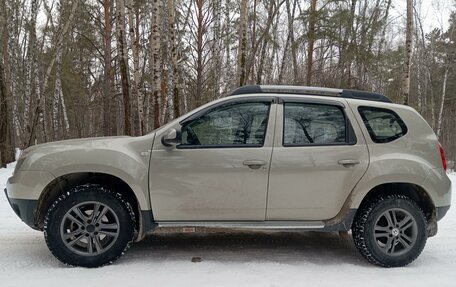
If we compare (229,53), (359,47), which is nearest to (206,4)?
(229,53)

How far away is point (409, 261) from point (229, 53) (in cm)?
2154

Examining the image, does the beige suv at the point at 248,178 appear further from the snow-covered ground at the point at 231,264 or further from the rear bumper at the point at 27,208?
the snow-covered ground at the point at 231,264

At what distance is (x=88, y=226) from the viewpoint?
13.4 ft

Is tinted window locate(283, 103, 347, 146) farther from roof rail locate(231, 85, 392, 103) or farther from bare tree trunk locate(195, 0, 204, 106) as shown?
bare tree trunk locate(195, 0, 204, 106)

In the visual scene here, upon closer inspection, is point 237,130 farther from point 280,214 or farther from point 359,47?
point 359,47

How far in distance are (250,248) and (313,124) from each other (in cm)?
169

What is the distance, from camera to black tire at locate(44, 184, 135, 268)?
13.3 ft

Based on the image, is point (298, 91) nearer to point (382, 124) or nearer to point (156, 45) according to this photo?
point (382, 124)

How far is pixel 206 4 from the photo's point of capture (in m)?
23.6

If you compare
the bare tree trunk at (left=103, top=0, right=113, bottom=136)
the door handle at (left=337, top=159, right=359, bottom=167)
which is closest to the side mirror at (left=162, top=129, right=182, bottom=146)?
the door handle at (left=337, top=159, right=359, bottom=167)

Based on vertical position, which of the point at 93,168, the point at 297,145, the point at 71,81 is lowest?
the point at 93,168

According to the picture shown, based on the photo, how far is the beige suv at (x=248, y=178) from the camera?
409cm

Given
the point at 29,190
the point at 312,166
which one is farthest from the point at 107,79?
the point at 312,166

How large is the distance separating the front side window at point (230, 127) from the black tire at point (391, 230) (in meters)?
1.43
